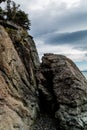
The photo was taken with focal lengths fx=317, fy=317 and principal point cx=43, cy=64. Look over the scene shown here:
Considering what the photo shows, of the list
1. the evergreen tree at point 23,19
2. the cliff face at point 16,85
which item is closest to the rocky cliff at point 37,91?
the cliff face at point 16,85

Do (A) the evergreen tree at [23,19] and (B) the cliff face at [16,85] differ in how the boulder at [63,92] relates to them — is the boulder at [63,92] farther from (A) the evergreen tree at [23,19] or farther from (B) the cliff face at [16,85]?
(A) the evergreen tree at [23,19]

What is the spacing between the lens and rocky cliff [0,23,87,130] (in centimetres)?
3408

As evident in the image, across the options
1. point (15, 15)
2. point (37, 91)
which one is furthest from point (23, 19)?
point (37, 91)

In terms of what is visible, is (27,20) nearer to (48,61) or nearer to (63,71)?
(48,61)

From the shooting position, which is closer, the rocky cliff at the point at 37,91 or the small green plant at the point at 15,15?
the rocky cliff at the point at 37,91

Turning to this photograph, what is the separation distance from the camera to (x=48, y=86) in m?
42.8

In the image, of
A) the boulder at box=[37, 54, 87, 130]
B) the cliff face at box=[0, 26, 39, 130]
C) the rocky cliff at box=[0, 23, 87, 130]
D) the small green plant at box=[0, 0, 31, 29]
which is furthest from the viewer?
the small green plant at box=[0, 0, 31, 29]

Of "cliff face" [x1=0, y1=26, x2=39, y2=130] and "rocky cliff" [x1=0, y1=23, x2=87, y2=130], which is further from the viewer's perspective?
"rocky cliff" [x1=0, y1=23, x2=87, y2=130]

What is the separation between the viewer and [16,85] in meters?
36.9

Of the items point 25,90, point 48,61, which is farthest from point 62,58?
point 25,90

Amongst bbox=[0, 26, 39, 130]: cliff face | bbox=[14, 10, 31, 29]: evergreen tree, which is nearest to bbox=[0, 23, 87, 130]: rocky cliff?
bbox=[0, 26, 39, 130]: cliff face

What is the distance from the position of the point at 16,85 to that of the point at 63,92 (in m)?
6.42

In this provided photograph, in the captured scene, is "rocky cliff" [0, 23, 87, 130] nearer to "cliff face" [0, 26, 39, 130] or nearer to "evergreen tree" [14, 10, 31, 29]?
"cliff face" [0, 26, 39, 130]

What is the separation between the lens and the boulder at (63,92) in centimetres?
3678
